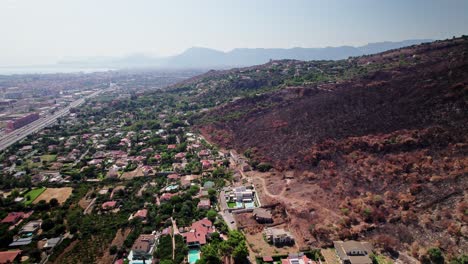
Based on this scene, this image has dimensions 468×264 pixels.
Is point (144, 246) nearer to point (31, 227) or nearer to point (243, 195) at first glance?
point (243, 195)

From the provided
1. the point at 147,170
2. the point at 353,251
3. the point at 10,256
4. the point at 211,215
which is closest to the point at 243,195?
the point at 211,215

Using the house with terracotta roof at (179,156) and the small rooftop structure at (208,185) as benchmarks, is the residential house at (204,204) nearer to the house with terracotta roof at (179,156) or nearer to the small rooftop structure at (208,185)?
the small rooftop structure at (208,185)

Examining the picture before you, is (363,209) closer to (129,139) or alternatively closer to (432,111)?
(432,111)

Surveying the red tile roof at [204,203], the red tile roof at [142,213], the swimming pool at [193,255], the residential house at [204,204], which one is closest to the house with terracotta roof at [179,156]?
the red tile roof at [204,203]

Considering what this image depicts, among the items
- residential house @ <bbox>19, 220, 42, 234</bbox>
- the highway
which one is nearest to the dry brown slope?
residential house @ <bbox>19, 220, 42, 234</bbox>

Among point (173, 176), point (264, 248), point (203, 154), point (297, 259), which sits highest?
point (203, 154)

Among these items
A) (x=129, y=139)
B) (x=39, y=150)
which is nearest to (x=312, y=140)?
(x=129, y=139)
